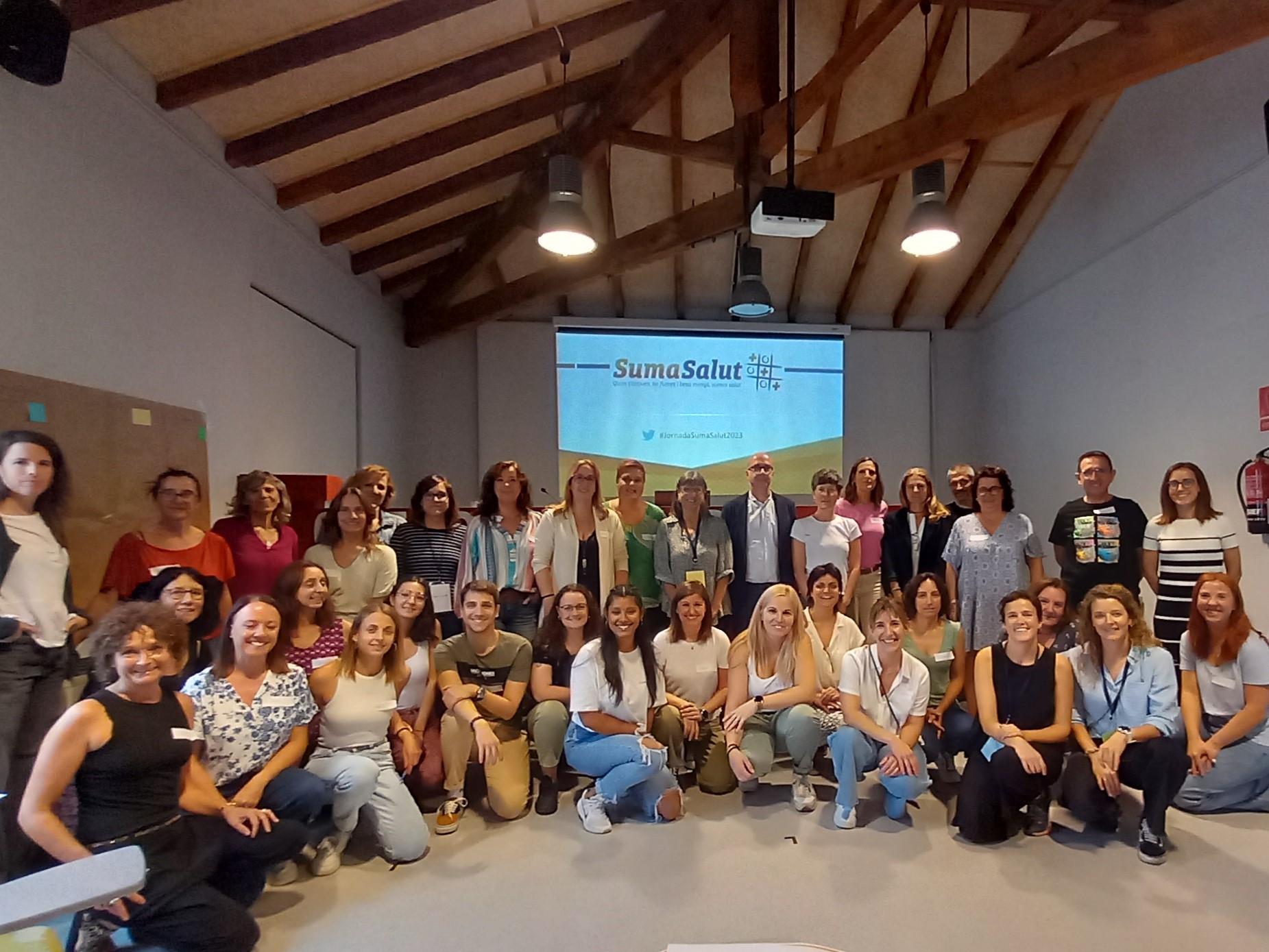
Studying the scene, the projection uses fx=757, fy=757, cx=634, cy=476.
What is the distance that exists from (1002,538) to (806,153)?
3.79 meters

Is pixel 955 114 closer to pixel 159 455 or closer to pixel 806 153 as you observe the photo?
pixel 806 153

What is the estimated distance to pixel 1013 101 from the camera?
399 cm

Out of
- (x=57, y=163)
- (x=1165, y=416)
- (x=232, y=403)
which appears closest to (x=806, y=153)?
(x=1165, y=416)

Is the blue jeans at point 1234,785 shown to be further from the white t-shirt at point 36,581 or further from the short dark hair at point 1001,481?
the white t-shirt at point 36,581

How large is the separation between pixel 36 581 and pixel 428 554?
1591 millimetres

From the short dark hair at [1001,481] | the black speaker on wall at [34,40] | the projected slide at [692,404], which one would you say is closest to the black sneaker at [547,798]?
the short dark hair at [1001,481]

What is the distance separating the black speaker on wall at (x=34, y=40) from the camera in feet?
7.32

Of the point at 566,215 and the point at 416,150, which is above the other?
the point at 416,150

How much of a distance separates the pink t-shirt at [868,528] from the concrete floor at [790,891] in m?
1.46

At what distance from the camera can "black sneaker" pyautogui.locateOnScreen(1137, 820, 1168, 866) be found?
8.59 ft

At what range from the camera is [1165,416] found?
5297 millimetres

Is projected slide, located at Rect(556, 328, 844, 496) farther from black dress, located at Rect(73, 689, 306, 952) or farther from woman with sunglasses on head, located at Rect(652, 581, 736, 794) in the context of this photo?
black dress, located at Rect(73, 689, 306, 952)

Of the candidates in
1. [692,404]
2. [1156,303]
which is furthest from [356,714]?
[1156,303]

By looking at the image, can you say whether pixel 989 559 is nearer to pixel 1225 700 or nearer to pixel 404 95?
pixel 1225 700
